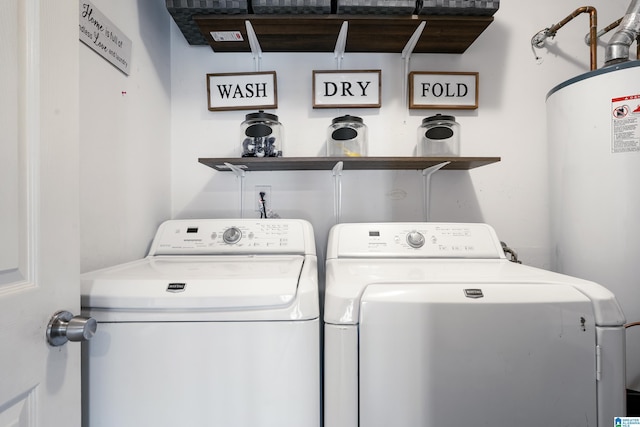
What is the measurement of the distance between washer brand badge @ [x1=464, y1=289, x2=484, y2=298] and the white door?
86 centimetres

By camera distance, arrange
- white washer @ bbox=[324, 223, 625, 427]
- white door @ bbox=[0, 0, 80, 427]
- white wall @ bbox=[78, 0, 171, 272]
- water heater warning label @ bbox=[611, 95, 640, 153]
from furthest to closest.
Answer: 1. water heater warning label @ bbox=[611, 95, 640, 153]
2. white wall @ bbox=[78, 0, 171, 272]
3. white washer @ bbox=[324, 223, 625, 427]
4. white door @ bbox=[0, 0, 80, 427]

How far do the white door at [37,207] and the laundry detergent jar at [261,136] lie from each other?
2.55 ft

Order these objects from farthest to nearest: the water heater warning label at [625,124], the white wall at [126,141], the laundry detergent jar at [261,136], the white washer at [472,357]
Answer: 1. the laundry detergent jar at [261,136]
2. the water heater warning label at [625,124]
3. the white wall at [126,141]
4. the white washer at [472,357]

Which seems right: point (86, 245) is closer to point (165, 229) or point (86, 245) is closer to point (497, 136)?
point (165, 229)

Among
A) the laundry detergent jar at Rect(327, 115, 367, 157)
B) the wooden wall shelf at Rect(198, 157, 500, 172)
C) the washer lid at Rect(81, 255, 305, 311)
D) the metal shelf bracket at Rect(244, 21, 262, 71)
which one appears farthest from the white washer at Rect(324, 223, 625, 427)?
the metal shelf bracket at Rect(244, 21, 262, 71)

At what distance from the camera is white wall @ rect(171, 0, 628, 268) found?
166 centimetres

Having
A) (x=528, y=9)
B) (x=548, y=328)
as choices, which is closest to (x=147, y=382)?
(x=548, y=328)

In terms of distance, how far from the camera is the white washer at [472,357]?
29.6 inches

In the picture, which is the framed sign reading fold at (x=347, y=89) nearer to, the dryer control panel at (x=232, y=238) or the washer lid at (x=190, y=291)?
the dryer control panel at (x=232, y=238)

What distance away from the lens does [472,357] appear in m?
0.76

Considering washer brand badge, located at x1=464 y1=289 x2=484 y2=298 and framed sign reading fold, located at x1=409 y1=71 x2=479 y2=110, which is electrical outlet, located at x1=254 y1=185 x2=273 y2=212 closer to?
framed sign reading fold, located at x1=409 y1=71 x2=479 y2=110

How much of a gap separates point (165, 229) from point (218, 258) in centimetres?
30

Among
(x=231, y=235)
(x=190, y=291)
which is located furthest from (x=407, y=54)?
(x=190, y=291)

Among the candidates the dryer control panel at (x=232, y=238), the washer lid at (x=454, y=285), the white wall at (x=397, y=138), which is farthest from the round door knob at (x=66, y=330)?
the white wall at (x=397, y=138)
